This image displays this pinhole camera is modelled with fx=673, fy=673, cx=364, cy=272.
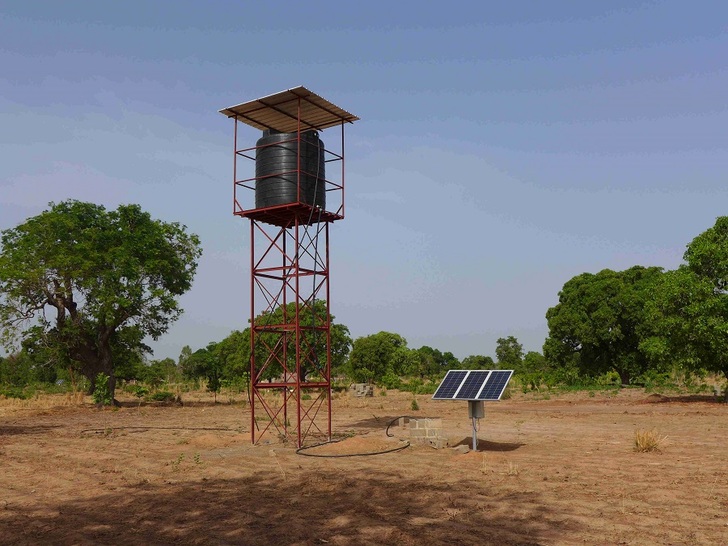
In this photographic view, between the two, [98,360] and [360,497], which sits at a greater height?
[98,360]

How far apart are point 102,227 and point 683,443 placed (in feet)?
117

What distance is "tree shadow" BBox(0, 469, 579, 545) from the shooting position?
10117 millimetres

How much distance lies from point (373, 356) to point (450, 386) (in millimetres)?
55137

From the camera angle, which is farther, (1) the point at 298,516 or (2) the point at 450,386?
(2) the point at 450,386

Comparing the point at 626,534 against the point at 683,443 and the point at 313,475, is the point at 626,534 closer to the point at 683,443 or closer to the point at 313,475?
the point at 313,475

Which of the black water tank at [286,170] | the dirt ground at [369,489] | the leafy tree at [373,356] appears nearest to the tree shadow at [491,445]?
the dirt ground at [369,489]

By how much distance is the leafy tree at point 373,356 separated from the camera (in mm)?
73562

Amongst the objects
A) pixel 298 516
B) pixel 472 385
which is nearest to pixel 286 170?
pixel 472 385

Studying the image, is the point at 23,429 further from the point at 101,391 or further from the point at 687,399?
the point at 687,399

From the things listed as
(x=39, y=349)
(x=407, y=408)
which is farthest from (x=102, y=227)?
(x=407, y=408)

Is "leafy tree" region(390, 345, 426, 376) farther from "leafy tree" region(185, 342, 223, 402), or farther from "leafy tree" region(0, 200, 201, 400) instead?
"leafy tree" region(0, 200, 201, 400)

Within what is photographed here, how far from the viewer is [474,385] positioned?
18.8 m

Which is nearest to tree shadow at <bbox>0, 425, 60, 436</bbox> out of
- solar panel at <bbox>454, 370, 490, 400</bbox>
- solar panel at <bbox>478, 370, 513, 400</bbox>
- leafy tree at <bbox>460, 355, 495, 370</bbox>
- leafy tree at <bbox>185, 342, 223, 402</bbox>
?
solar panel at <bbox>454, 370, 490, 400</bbox>

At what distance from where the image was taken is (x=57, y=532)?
10.7 m
